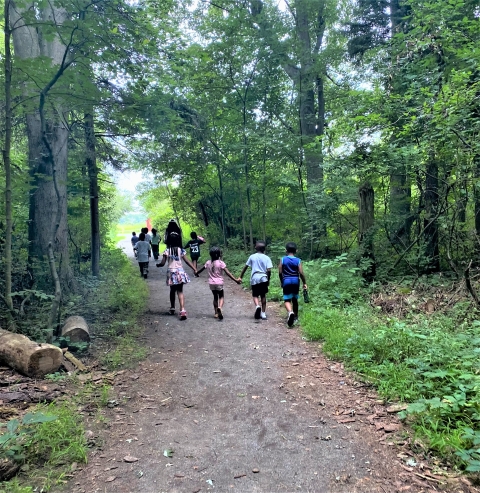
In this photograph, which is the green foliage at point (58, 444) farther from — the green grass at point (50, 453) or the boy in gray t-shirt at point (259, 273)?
the boy in gray t-shirt at point (259, 273)

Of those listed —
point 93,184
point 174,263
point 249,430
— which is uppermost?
point 93,184

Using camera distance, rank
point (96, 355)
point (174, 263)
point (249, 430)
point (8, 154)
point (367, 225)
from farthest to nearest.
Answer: point (367, 225) → point (174, 263) → point (96, 355) → point (8, 154) → point (249, 430)

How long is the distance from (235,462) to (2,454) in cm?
208

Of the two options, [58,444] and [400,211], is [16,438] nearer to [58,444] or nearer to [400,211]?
[58,444]

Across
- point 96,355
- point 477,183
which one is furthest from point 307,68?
point 96,355

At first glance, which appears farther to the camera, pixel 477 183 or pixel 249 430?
pixel 477 183

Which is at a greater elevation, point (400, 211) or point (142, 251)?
point (400, 211)

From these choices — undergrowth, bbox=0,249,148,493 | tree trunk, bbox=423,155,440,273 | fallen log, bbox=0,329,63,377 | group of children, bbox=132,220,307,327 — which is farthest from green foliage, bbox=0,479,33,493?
tree trunk, bbox=423,155,440,273

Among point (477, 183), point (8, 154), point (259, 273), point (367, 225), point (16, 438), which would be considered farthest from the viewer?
point (367, 225)

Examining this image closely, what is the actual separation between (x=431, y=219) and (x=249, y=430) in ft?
23.0

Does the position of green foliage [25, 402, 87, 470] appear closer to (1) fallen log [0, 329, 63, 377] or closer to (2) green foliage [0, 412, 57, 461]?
(2) green foliage [0, 412, 57, 461]

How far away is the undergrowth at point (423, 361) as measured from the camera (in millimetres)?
3123

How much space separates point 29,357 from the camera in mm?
4590

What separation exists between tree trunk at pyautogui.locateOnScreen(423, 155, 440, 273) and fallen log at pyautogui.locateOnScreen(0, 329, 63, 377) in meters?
8.32
